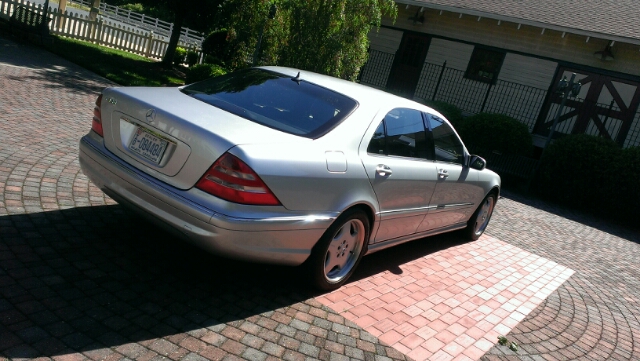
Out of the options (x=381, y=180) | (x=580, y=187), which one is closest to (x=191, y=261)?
(x=381, y=180)

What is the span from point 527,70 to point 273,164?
16.0 m

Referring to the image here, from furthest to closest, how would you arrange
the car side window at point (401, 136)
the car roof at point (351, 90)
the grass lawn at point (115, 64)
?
1. the grass lawn at point (115, 64)
2. the car roof at point (351, 90)
3. the car side window at point (401, 136)

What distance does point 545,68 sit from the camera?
1708 centimetres

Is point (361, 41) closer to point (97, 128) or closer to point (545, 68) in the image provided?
point (545, 68)

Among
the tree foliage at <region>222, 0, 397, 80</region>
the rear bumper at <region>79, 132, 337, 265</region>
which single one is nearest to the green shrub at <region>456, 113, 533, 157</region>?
the tree foliage at <region>222, 0, 397, 80</region>

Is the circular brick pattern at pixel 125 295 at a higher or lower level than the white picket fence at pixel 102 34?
lower

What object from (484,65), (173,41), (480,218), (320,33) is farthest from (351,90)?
(173,41)

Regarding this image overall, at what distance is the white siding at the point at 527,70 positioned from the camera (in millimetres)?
17031

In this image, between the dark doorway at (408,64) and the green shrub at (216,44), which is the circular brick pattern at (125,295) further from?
the green shrub at (216,44)

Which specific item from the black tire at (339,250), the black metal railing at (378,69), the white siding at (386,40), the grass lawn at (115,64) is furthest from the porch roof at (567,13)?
the black tire at (339,250)

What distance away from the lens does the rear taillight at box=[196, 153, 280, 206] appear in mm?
3445

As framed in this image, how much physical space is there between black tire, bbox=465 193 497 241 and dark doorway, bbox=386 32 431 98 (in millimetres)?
12994

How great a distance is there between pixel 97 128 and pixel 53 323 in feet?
5.62

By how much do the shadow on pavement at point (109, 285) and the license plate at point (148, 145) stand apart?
2.85 feet
